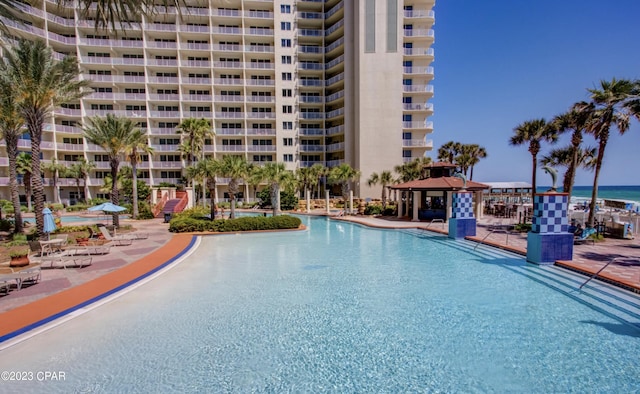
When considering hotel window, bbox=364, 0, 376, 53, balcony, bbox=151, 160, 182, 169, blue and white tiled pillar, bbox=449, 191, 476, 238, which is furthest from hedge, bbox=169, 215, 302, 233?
hotel window, bbox=364, 0, 376, 53

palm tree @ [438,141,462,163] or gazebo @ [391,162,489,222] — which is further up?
palm tree @ [438,141,462,163]

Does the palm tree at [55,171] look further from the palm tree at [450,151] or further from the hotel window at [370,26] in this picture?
the palm tree at [450,151]

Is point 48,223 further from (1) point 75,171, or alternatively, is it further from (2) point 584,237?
(1) point 75,171

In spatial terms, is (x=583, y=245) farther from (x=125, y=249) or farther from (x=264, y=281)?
(x=125, y=249)

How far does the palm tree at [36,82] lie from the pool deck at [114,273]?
7665 mm

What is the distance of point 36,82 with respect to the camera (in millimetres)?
15641

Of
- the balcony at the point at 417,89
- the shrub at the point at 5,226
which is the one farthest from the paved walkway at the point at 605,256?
the balcony at the point at 417,89

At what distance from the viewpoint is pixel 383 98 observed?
44.9 meters

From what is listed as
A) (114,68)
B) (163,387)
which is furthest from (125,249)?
(114,68)

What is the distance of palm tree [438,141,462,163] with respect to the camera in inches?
1601

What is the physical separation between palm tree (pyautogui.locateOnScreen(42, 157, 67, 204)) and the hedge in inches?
1270

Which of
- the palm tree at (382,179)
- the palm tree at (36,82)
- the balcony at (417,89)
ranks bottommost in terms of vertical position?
the palm tree at (382,179)

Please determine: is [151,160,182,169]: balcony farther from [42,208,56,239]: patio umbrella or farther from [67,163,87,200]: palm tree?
[42,208,56,239]: patio umbrella

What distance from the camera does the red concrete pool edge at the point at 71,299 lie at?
6730 mm
